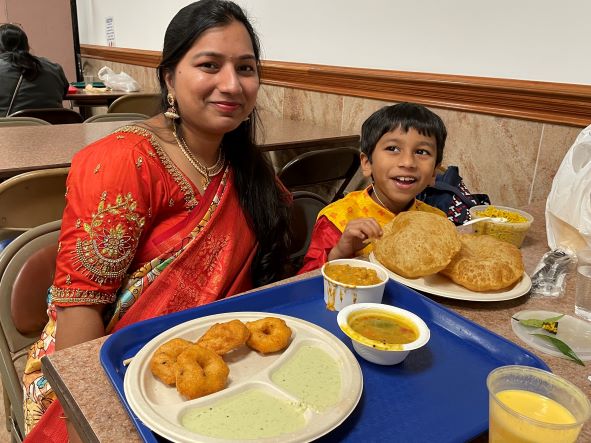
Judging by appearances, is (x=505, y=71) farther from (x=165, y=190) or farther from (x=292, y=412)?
Result: (x=292, y=412)

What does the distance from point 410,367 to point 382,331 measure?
8 centimetres

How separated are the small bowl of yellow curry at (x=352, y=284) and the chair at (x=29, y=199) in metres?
1.27

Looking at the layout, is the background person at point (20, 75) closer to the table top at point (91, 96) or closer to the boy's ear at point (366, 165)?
the table top at point (91, 96)

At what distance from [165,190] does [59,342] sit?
1.52 feet

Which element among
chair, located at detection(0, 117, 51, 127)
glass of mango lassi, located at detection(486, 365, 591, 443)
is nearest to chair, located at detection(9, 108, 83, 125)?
chair, located at detection(0, 117, 51, 127)

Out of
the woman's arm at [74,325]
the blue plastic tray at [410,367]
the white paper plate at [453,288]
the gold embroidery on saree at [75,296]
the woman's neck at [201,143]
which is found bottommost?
the woman's arm at [74,325]

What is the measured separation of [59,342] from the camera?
3.90 feet

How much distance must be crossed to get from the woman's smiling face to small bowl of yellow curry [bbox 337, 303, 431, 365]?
713 mm

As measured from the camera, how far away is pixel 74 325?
1178 millimetres

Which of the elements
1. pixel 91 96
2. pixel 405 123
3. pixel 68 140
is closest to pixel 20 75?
pixel 91 96

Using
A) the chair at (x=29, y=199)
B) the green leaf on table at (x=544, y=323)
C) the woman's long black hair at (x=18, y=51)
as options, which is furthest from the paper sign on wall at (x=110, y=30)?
the green leaf on table at (x=544, y=323)

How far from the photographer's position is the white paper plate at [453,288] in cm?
101

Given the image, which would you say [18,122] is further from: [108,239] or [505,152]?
[505,152]

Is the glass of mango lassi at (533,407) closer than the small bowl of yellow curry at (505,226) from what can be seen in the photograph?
Yes
